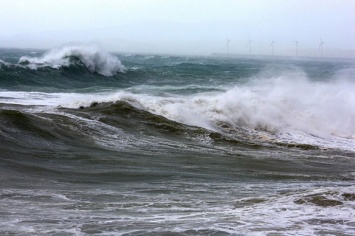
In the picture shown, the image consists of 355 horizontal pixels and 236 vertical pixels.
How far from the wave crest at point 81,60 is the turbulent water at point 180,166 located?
56.5 feet

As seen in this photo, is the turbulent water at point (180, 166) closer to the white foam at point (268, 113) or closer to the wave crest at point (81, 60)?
the white foam at point (268, 113)

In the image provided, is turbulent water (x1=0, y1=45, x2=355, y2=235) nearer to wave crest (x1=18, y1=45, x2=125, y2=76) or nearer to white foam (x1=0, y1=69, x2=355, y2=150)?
white foam (x1=0, y1=69, x2=355, y2=150)

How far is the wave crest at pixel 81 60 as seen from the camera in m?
38.0

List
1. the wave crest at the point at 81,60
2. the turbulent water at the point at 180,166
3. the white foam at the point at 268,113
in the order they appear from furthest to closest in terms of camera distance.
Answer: the wave crest at the point at 81,60 → the white foam at the point at 268,113 → the turbulent water at the point at 180,166

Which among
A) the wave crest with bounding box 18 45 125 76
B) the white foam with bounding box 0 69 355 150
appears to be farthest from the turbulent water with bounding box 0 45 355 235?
the wave crest with bounding box 18 45 125 76

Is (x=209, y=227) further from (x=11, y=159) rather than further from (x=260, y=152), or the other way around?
(x=260, y=152)

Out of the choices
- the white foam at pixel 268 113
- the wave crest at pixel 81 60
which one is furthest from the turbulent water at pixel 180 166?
the wave crest at pixel 81 60

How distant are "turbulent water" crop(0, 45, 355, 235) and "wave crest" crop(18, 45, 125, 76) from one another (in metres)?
17.2

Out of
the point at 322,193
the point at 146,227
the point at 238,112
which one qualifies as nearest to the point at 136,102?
the point at 238,112

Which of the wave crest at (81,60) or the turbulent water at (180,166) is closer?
the turbulent water at (180,166)

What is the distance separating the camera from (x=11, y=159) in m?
9.67

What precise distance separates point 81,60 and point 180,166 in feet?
103

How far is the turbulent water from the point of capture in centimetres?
606

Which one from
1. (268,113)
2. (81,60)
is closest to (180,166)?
(268,113)
